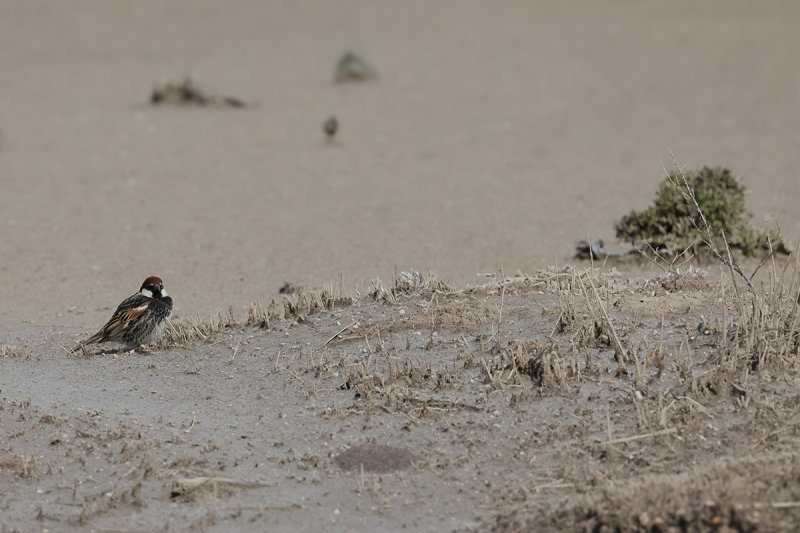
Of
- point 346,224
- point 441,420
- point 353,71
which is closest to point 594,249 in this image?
point 346,224

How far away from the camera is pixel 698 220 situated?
10156 mm

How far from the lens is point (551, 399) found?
6.23m

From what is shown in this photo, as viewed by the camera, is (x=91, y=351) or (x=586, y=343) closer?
(x=586, y=343)

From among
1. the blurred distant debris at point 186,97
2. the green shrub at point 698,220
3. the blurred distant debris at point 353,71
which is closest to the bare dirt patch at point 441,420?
the green shrub at point 698,220

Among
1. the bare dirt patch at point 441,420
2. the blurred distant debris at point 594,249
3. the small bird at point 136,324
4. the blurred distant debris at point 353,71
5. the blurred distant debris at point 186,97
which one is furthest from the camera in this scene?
the blurred distant debris at point 353,71

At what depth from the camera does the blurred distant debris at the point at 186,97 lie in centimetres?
1878

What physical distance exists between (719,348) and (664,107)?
39.4ft

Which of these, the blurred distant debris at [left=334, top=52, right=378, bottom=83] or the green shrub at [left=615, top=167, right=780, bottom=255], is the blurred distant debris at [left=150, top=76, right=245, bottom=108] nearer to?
the blurred distant debris at [left=334, top=52, right=378, bottom=83]

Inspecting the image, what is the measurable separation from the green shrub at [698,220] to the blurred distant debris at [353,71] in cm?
1057

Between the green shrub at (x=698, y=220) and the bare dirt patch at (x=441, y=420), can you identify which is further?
the green shrub at (x=698, y=220)

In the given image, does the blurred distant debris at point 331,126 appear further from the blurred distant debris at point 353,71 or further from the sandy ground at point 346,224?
the blurred distant debris at point 353,71

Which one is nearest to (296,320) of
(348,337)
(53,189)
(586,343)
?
(348,337)

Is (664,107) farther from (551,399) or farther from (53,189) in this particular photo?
(551,399)

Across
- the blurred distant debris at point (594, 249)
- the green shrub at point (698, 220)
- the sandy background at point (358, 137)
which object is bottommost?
the blurred distant debris at point (594, 249)
